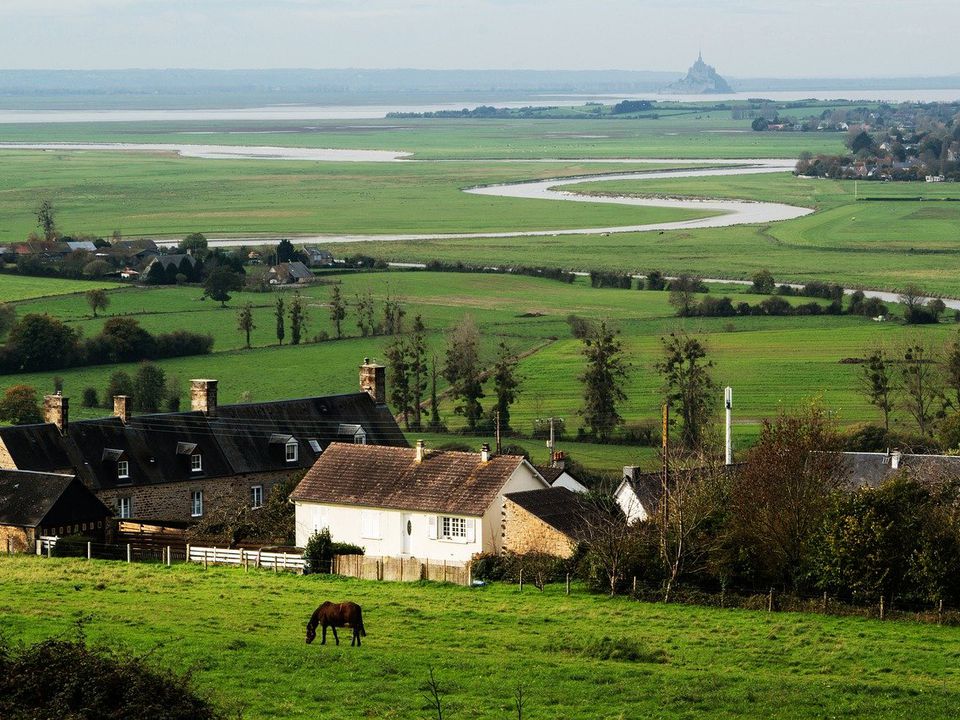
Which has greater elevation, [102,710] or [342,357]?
[102,710]

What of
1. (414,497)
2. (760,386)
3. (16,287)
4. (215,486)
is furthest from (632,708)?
(16,287)

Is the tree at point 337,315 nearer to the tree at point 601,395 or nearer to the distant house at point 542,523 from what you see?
the tree at point 601,395

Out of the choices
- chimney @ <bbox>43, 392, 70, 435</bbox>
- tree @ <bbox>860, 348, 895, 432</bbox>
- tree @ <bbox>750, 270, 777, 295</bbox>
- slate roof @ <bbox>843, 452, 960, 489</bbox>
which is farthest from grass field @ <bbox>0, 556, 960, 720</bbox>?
tree @ <bbox>750, 270, 777, 295</bbox>

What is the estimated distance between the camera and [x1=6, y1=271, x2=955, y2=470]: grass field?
237 ft

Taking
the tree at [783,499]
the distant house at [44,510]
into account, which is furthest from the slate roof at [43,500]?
the tree at [783,499]

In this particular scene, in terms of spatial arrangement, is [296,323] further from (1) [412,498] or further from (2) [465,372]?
(1) [412,498]

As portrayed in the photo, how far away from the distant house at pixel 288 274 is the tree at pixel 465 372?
33697 millimetres

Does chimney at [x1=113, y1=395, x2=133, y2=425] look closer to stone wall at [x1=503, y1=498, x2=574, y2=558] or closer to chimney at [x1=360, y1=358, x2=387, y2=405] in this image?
chimney at [x1=360, y1=358, x2=387, y2=405]

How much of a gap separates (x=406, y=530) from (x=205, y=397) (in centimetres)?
1140

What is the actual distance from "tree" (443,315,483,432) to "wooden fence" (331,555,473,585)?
85.7 feet

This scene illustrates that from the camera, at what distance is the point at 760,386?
248ft

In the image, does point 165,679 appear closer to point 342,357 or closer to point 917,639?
point 917,639

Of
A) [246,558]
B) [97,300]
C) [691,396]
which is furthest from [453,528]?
[97,300]

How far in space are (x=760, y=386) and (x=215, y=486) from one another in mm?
31351
